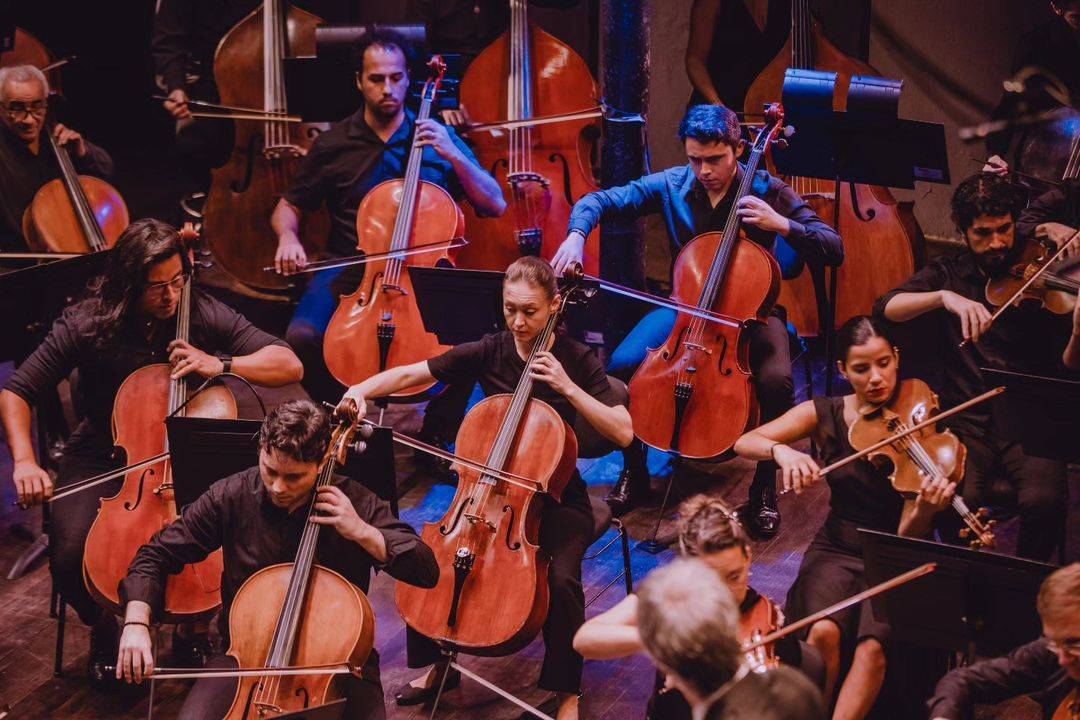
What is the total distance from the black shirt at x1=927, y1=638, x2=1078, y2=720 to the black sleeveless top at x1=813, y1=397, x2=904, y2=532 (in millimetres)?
563

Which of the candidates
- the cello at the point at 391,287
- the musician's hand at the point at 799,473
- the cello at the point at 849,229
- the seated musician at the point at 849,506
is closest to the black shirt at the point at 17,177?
the cello at the point at 391,287

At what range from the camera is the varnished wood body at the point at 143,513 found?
3277 millimetres

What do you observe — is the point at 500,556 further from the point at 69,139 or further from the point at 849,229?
the point at 69,139

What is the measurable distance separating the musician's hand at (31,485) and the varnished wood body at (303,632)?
873 millimetres

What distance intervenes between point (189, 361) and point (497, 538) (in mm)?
1044

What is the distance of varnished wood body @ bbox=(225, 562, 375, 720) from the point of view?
2.72 meters

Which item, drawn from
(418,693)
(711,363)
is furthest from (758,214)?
(418,693)

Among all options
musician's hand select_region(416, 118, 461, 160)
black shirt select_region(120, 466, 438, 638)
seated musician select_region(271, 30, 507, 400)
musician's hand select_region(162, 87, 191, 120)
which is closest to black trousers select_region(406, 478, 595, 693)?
black shirt select_region(120, 466, 438, 638)

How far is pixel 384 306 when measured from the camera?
425 centimetres

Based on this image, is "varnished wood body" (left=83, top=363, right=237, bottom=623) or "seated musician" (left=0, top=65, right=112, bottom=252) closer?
"varnished wood body" (left=83, top=363, right=237, bottom=623)

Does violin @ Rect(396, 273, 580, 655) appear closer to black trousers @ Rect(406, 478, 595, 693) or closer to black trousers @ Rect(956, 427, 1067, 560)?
black trousers @ Rect(406, 478, 595, 693)

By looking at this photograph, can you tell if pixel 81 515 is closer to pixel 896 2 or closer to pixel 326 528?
pixel 326 528

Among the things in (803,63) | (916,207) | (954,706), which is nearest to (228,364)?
(954,706)

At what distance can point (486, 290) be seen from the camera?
12.5ft
